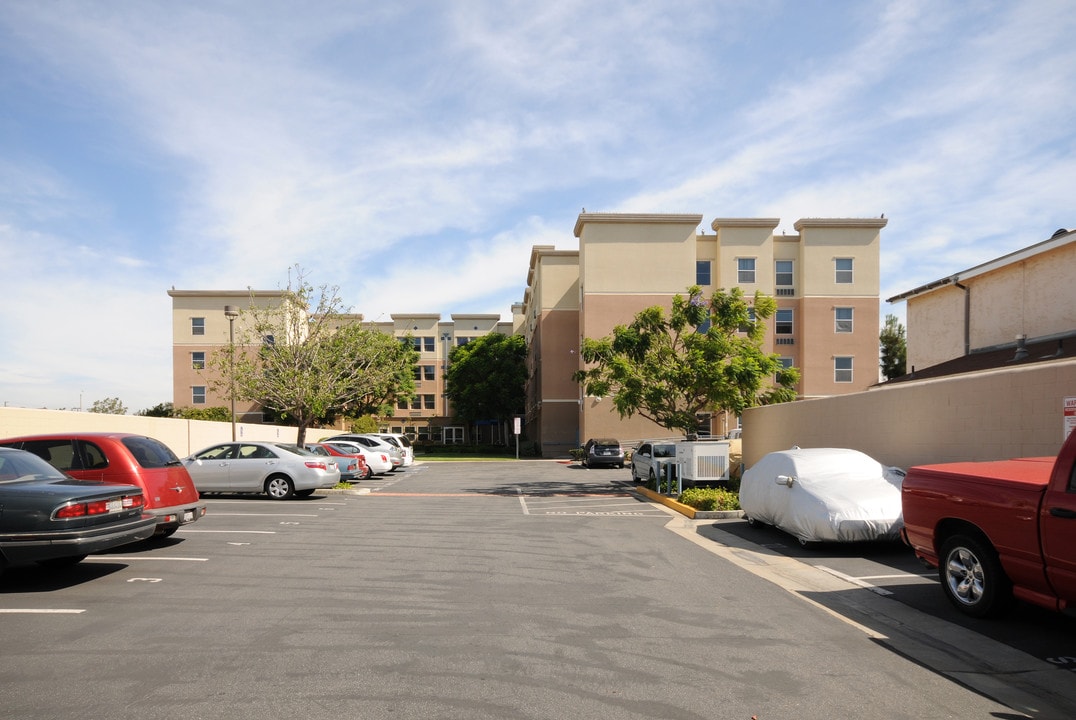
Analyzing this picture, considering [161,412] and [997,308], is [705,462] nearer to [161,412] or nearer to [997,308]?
[997,308]

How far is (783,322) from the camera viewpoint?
45.4 meters

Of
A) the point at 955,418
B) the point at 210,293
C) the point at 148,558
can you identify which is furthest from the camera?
the point at 210,293

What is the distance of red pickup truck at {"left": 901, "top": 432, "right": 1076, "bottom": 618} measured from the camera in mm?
6215

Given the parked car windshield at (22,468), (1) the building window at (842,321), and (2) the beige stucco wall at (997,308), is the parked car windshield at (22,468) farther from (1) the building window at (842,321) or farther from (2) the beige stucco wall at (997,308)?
(1) the building window at (842,321)

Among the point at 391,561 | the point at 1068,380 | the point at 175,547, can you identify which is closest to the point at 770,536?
the point at 1068,380

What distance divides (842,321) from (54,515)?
142 feet

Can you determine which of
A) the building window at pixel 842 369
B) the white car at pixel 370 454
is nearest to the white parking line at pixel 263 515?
the white car at pixel 370 454

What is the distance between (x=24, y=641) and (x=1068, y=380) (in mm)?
11980

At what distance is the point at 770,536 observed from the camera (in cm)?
1338

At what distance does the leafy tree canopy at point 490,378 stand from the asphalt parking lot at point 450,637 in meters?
47.6

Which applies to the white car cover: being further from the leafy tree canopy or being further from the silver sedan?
the leafy tree canopy

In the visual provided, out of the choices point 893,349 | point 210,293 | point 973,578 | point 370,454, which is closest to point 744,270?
point 893,349

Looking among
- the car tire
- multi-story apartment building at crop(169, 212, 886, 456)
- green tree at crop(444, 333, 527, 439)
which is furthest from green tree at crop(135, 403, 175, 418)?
the car tire

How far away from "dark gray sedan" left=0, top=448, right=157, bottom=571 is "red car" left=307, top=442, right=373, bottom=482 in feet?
52.5
